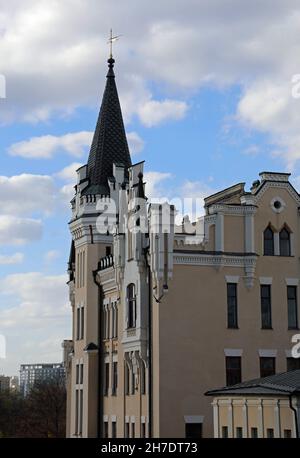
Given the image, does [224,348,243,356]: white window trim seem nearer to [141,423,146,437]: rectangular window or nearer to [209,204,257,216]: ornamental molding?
[141,423,146,437]: rectangular window

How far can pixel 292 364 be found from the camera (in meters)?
35.6

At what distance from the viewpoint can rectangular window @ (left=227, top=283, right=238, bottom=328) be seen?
1378 inches

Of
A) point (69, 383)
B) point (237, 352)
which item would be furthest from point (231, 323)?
point (69, 383)

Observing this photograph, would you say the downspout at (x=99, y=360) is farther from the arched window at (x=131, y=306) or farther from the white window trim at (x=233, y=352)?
the white window trim at (x=233, y=352)

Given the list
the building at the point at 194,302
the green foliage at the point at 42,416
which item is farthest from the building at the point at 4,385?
the building at the point at 194,302

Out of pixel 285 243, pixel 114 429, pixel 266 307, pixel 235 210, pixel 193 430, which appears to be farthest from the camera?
pixel 114 429

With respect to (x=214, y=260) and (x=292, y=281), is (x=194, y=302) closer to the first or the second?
(x=214, y=260)

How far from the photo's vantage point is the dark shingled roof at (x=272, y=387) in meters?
26.3

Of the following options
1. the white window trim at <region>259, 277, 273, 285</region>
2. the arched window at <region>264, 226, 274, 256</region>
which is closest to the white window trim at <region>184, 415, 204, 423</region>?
the white window trim at <region>259, 277, 273, 285</region>

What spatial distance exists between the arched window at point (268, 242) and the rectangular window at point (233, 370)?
16.8ft

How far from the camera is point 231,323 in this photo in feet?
115

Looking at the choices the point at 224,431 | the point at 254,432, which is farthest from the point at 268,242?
the point at 254,432

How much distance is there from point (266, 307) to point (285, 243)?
315 centimetres
